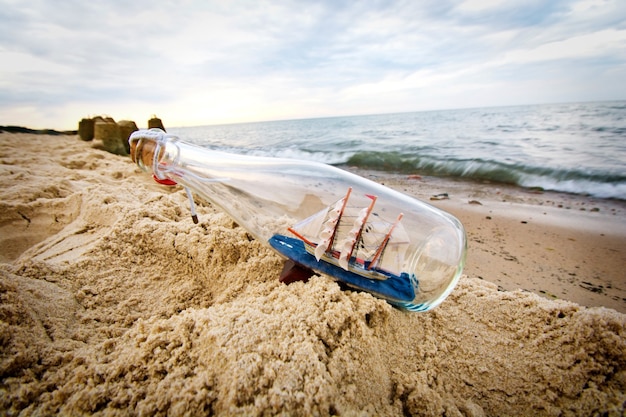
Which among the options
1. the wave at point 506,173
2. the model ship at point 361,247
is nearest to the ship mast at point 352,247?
the model ship at point 361,247

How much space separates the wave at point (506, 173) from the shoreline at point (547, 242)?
0.40 metres

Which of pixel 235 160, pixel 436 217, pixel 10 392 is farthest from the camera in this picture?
pixel 235 160

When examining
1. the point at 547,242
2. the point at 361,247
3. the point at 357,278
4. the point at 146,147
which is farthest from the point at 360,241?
the point at 547,242

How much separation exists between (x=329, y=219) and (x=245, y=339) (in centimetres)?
46

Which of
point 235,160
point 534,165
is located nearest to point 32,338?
point 235,160

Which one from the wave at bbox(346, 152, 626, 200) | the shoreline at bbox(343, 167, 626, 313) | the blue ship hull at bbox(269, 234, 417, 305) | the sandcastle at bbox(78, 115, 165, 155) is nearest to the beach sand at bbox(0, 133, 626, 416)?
the blue ship hull at bbox(269, 234, 417, 305)

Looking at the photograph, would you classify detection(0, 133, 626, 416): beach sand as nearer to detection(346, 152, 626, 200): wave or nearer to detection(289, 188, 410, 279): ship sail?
detection(289, 188, 410, 279): ship sail

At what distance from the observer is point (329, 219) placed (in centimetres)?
95

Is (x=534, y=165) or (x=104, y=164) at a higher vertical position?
(x=104, y=164)

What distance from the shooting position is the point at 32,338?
751 mm

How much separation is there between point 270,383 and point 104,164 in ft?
12.4

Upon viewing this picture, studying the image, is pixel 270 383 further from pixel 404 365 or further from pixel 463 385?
pixel 463 385

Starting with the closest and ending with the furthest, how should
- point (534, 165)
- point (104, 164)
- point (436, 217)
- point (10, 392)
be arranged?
point (10, 392), point (436, 217), point (104, 164), point (534, 165)

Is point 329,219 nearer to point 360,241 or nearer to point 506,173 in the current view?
point 360,241
